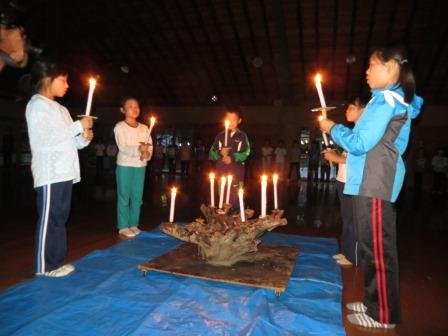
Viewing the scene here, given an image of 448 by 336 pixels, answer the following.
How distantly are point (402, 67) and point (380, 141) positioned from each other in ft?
1.69

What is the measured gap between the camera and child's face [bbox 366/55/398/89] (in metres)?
2.36

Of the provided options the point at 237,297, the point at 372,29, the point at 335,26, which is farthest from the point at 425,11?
the point at 237,297

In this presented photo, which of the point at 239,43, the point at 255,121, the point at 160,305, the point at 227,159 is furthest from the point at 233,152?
the point at 255,121

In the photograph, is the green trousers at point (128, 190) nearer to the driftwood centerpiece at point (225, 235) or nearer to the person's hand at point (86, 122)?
the person's hand at point (86, 122)

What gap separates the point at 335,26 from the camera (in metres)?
10.7

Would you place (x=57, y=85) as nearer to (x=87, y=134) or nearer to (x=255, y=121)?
(x=87, y=134)

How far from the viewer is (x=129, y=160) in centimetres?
455

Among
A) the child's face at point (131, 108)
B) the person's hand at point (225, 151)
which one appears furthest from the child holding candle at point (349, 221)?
the child's face at point (131, 108)

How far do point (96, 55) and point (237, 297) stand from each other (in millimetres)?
13611

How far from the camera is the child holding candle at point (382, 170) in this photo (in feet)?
7.51

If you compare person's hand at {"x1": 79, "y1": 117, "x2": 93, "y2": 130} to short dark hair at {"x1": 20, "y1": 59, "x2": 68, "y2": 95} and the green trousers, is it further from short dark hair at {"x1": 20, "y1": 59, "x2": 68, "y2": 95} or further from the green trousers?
the green trousers

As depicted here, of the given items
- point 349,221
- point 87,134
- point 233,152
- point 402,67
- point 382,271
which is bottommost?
point 382,271

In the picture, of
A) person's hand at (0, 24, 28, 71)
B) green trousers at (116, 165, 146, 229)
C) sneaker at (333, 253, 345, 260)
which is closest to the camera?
person's hand at (0, 24, 28, 71)

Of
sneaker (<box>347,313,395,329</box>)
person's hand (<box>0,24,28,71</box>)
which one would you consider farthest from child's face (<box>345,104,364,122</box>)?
person's hand (<box>0,24,28,71</box>)
